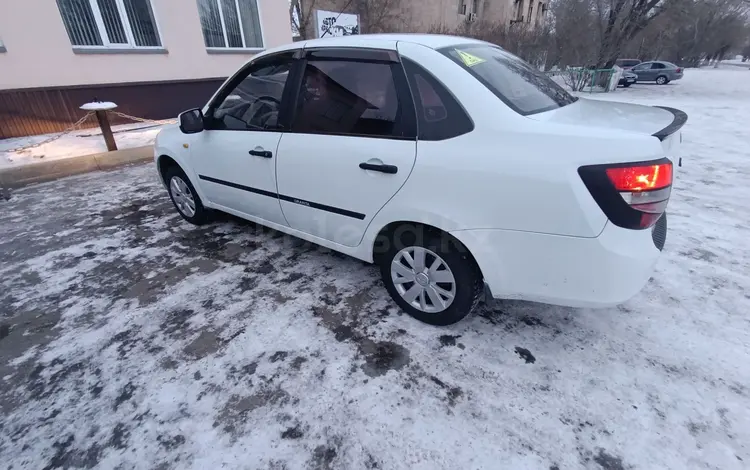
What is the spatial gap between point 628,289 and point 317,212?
1.92 metres

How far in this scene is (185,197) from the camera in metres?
3.90

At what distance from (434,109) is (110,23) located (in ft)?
31.2

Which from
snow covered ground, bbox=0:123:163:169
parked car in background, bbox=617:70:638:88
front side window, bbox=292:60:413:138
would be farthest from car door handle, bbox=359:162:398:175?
parked car in background, bbox=617:70:638:88

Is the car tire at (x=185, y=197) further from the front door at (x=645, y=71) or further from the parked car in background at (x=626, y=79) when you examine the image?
the front door at (x=645, y=71)

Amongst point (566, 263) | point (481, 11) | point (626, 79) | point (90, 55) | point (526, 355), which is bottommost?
point (526, 355)

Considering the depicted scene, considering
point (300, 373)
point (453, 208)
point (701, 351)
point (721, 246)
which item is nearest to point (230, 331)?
point (300, 373)

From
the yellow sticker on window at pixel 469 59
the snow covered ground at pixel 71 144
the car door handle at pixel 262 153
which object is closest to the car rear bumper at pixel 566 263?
the yellow sticker on window at pixel 469 59

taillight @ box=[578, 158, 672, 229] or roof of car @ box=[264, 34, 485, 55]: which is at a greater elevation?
roof of car @ box=[264, 34, 485, 55]

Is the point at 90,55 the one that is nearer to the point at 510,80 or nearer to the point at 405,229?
the point at 405,229

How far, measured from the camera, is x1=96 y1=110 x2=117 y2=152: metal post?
21.9ft

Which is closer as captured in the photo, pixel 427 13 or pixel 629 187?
pixel 629 187

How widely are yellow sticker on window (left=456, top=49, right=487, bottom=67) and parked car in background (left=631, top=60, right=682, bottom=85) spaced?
89.8ft

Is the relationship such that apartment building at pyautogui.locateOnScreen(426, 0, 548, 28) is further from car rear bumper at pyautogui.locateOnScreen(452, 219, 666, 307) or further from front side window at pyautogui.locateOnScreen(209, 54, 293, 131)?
car rear bumper at pyautogui.locateOnScreen(452, 219, 666, 307)

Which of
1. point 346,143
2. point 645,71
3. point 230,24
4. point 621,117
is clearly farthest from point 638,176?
point 645,71
